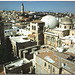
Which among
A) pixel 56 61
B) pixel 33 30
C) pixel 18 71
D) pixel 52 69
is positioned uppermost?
pixel 33 30

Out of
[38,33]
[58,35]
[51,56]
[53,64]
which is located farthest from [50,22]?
[53,64]

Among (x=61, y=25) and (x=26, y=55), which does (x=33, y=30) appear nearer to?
(x=61, y=25)

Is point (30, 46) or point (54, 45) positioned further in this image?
point (54, 45)

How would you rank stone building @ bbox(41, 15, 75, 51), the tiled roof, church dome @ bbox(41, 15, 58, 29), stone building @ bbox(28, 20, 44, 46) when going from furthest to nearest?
1. church dome @ bbox(41, 15, 58, 29)
2. stone building @ bbox(28, 20, 44, 46)
3. stone building @ bbox(41, 15, 75, 51)
4. the tiled roof

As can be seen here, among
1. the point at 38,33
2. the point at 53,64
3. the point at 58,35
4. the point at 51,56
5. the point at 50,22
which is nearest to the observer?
the point at 53,64

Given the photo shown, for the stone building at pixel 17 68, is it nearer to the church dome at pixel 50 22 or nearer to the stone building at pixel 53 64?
the stone building at pixel 53 64

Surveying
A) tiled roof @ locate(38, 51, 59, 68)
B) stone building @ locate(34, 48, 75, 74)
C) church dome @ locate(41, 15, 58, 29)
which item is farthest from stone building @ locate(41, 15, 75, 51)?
stone building @ locate(34, 48, 75, 74)

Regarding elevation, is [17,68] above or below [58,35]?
below

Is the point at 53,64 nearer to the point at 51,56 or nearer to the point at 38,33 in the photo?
the point at 51,56

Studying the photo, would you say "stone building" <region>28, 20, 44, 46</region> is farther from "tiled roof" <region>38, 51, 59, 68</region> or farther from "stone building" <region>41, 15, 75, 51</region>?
"tiled roof" <region>38, 51, 59, 68</region>

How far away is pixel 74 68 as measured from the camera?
35.7 feet

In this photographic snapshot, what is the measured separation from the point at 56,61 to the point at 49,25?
57.1 feet

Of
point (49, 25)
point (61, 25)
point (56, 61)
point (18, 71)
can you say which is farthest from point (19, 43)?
point (61, 25)

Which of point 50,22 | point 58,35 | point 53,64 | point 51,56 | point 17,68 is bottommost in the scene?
point 17,68
